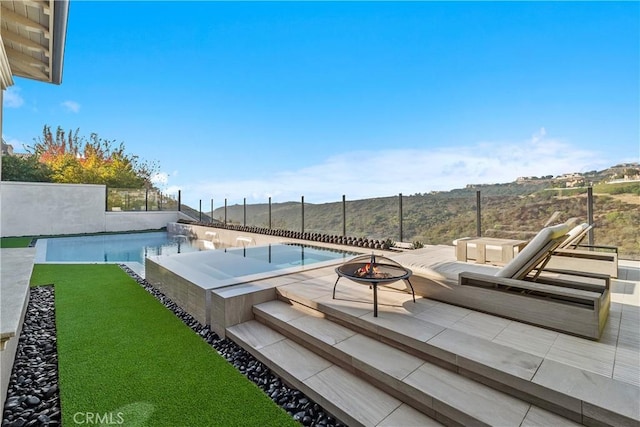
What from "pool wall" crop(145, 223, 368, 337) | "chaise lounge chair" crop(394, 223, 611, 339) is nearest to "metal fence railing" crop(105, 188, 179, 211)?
"pool wall" crop(145, 223, 368, 337)

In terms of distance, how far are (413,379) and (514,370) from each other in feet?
2.06

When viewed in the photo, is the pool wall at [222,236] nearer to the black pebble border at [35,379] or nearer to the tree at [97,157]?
the black pebble border at [35,379]

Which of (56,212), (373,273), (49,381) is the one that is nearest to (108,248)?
(56,212)

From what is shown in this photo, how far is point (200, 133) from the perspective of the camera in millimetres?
16484

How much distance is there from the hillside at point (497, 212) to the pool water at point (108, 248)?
Answer: 4.97 meters

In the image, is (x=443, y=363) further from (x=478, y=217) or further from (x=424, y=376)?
(x=478, y=217)

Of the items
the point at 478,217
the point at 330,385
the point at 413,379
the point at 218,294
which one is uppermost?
the point at 478,217

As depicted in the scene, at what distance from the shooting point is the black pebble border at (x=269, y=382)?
2.01 m

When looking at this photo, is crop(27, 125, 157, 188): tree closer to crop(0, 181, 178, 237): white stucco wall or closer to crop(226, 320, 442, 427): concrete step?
crop(0, 181, 178, 237): white stucco wall

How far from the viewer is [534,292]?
108 inches

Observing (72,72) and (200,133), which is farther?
(200,133)

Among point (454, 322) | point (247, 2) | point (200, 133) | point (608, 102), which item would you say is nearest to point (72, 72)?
point (200, 133)

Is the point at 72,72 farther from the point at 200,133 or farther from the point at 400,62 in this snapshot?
the point at 400,62

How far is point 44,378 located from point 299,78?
475 inches
